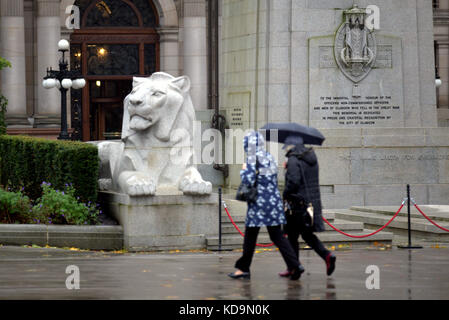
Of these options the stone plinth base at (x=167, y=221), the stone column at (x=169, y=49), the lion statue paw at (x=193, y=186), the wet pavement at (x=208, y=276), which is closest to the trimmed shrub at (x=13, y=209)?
the wet pavement at (x=208, y=276)

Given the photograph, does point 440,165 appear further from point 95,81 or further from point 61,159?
point 95,81

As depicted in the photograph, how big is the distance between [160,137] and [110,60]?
91.6 ft

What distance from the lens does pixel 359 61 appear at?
21.9 metres

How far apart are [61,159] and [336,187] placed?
7479mm

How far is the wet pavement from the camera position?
1065 cm

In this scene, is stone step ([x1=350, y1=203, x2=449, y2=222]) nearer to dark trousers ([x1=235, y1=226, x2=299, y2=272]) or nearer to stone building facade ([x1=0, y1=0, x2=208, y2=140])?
dark trousers ([x1=235, y1=226, x2=299, y2=272])

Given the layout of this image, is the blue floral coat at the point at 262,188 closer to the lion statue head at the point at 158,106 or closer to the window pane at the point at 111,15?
the lion statue head at the point at 158,106

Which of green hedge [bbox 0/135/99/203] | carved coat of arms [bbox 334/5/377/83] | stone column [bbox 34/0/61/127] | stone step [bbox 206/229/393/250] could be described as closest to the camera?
stone step [bbox 206/229/393/250]

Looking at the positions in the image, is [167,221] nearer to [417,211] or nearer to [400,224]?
[400,224]

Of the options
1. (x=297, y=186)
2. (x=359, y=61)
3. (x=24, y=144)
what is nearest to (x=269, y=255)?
(x=297, y=186)

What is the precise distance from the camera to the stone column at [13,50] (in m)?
40.5

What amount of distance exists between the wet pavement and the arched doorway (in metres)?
28.7

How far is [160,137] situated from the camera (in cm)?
1641

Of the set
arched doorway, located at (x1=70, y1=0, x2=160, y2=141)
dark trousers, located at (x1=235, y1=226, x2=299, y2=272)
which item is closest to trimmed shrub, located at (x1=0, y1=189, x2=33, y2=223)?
dark trousers, located at (x1=235, y1=226, x2=299, y2=272)
